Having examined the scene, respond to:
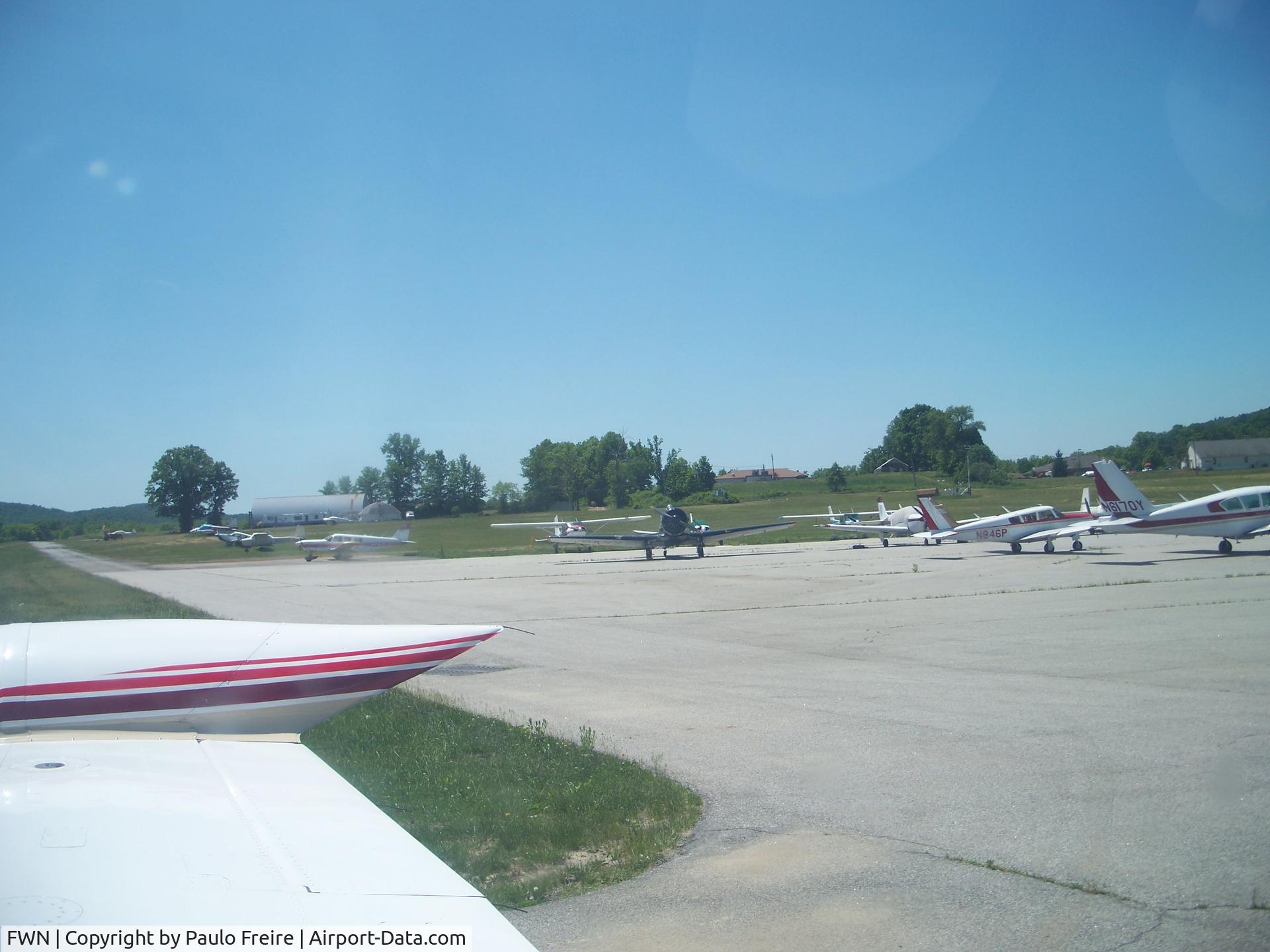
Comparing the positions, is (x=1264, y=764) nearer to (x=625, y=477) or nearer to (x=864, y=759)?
(x=864, y=759)

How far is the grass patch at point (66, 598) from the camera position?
49.6 ft

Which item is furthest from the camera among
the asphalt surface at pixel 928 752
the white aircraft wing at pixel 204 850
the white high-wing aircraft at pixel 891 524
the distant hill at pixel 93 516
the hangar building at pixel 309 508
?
the white high-wing aircraft at pixel 891 524

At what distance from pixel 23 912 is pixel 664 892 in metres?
3.05

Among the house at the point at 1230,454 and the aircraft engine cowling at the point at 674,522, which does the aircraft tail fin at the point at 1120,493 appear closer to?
the aircraft engine cowling at the point at 674,522

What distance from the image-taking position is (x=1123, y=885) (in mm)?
4285

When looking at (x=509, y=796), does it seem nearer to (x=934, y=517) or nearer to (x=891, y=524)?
(x=934, y=517)

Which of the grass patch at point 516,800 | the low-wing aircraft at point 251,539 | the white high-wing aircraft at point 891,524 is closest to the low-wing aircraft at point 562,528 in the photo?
the white high-wing aircraft at point 891,524

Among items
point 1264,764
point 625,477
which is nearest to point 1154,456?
point 625,477

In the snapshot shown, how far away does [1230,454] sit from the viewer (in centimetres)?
5166

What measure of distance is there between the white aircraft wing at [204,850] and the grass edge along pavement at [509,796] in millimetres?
1561

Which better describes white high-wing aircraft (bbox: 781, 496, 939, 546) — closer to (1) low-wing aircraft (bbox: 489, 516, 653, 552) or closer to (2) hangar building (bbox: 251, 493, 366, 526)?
(1) low-wing aircraft (bbox: 489, 516, 653, 552)

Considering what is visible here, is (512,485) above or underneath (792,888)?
above

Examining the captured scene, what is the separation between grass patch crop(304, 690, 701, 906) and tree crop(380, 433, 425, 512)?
29.2m

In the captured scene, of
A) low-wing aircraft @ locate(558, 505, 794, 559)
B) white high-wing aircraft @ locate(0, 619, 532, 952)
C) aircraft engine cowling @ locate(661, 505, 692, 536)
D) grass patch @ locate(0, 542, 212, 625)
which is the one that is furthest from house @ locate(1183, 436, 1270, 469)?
white high-wing aircraft @ locate(0, 619, 532, 952)
